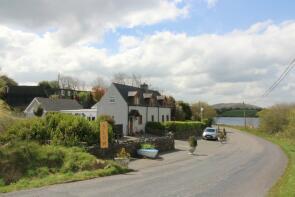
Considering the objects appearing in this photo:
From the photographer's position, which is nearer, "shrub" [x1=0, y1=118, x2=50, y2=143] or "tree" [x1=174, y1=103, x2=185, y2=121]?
"shrub" [x1=0, y1=118, x2=50, y2=143]

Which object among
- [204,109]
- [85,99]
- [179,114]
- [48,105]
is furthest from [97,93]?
[204,109]

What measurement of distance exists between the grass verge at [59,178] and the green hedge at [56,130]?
499cm

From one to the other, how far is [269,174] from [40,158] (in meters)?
12.1

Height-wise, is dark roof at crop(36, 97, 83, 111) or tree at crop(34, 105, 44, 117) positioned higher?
dark roof at crop(36, 97, 83, 111)

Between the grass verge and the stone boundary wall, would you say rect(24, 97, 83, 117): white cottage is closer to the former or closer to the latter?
the stone boundary wall

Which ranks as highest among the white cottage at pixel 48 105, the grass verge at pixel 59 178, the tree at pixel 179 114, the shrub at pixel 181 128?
the white cottage at pixel 48 105

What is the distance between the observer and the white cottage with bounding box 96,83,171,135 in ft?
173

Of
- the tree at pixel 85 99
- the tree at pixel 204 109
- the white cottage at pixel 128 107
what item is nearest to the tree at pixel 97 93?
the tree at pixel 85 99

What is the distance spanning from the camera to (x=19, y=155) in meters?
20.1

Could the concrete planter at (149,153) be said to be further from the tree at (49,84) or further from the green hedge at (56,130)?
the tree at (49,84)

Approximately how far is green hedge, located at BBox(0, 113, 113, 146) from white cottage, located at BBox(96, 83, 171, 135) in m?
24.4

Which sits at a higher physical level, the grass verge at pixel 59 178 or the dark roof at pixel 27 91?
the dark roof at pixel 27 91

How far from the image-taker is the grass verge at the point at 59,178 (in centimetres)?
1546

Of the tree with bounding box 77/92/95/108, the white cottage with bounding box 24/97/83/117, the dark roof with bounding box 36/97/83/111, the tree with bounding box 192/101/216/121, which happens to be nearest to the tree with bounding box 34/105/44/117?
the white cottage with bounding box 24/97/83/117
